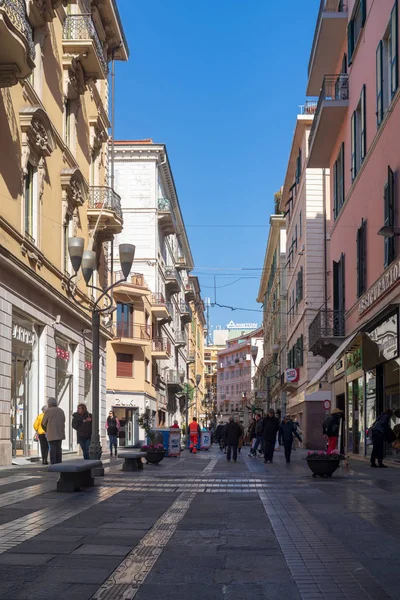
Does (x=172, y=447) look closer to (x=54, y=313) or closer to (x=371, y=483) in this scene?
(x=54, y=313)

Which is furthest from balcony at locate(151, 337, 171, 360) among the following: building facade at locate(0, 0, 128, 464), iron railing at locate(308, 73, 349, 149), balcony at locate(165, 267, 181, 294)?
iron railing at locate(308, 73, 349, 149)

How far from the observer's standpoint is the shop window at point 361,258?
2589 centimetres

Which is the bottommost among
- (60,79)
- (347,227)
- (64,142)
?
(347,227)

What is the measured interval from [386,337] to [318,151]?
45.7ft

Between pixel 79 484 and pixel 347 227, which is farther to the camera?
pixel 347 227

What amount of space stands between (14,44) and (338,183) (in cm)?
1645

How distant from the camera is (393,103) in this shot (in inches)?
836

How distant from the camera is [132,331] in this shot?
54375mm

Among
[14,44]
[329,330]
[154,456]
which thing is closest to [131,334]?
[329,330]

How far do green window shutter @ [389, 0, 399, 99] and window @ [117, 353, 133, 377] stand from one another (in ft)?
116

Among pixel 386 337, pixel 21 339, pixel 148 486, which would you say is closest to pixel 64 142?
pixel 21 339

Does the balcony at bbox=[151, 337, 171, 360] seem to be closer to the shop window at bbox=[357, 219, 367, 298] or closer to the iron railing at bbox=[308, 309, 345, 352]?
the iron railing at bbox=[308, 309, 345, 352]

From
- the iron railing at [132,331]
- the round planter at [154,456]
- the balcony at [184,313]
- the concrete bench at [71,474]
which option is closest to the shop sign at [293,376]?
the iron railing at [132,331]

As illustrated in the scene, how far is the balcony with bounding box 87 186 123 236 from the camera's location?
113 feet
